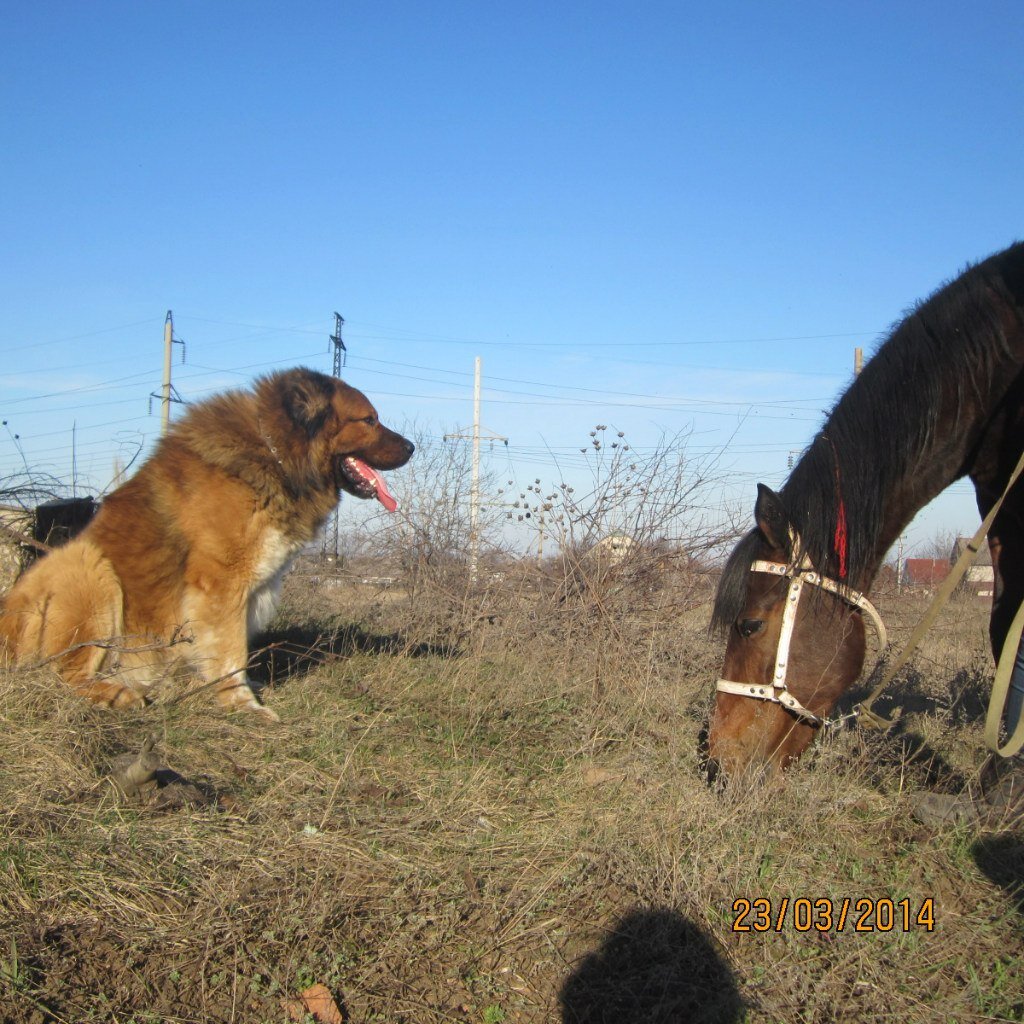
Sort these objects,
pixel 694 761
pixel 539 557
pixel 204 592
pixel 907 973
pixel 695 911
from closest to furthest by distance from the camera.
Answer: pixel 907 973
pixel 695 911
pixel 694 761
pixel 204 592
pixel 539 557

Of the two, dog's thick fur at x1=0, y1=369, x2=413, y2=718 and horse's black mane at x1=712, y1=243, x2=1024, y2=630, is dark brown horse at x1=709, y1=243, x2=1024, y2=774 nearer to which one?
horse's black mane at x1=712, y1=243, x2=1024, y2=630

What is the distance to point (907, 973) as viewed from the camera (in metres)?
2.75

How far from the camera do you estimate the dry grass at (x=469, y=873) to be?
256 centimetres

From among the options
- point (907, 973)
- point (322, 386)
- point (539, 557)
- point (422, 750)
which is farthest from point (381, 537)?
point (907, 973)

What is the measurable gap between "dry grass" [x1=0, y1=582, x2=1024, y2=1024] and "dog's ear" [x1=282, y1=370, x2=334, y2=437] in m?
2.01

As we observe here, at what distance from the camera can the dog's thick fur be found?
208 inches

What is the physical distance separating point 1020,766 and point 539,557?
4441 mm

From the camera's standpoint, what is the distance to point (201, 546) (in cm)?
568

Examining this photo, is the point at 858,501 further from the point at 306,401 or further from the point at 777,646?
the point at 306,401

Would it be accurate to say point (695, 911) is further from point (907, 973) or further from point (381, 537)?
point (381, 537)
